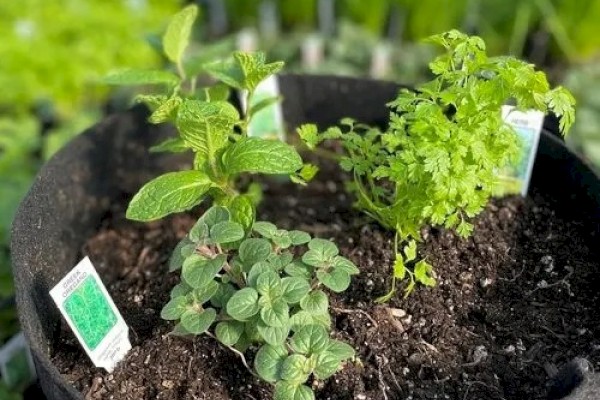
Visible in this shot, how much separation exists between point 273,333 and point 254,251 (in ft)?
0.41

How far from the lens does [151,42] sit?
1.39 m

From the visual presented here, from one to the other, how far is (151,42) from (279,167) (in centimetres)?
51

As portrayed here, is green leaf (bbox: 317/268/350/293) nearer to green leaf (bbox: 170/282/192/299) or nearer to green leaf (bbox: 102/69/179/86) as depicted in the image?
green leaf (bbox: 170/282/192/299)

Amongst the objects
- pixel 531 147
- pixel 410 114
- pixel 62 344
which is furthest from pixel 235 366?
pixel 531 147

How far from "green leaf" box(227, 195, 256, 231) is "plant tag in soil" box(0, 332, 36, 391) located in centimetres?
63

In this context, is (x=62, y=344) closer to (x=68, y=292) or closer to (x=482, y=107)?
(x=68, y=292)

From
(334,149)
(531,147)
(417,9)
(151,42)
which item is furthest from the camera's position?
(417,9)

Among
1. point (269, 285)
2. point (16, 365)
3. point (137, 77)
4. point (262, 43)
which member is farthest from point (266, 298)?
point (262, 43)

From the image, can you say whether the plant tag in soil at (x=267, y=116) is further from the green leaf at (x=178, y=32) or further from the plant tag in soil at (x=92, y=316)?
the plant tag in soil at (x=92, y=316)

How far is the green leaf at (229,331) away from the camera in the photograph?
97 cm

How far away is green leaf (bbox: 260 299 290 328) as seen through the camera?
91 cm

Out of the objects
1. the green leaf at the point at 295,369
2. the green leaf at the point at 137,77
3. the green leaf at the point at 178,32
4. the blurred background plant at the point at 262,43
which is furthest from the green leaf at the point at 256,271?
the blurred background plant at the point at 262,43

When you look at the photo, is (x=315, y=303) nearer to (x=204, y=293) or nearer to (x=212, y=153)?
(x=204, y=293)

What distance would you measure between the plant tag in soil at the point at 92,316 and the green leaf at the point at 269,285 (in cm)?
24
